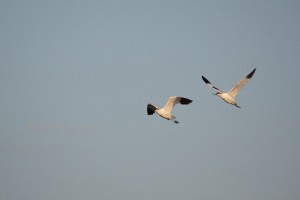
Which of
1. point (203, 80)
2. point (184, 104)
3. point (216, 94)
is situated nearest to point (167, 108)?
point (184, 104)

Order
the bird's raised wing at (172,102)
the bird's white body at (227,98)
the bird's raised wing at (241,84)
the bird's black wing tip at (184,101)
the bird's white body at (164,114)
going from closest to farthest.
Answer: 1. the bird's black wing tip at (184,101)
2. the bird's white body at (164,114)
3. the bird's raised wing at (172,102)
4. the bird's white body at (227,98)
5. the bird's raised wing at (241,84)

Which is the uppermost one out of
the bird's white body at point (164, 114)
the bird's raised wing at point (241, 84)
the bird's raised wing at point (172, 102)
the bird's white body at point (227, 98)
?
the bird's raised wing at point (241, 84)

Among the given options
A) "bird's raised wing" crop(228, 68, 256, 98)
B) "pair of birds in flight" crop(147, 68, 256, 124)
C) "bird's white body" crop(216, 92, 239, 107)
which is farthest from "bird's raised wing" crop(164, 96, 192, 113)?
"bird's raised wing" crop(228, 68, 256, 98)

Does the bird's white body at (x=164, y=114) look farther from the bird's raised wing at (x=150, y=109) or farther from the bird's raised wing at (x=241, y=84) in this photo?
the bird's raised wing at (x=241, y=84)

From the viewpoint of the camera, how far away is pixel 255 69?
4200 centimetres

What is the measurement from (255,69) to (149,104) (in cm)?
931

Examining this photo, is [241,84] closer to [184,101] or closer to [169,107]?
[184,101]

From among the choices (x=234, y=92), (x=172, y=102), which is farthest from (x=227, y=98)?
(x=172, y=102)

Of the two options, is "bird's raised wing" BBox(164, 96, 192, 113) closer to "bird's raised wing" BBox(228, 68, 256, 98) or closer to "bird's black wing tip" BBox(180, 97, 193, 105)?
"bird's black wing tip" BBox(180, 97, 193, 105)

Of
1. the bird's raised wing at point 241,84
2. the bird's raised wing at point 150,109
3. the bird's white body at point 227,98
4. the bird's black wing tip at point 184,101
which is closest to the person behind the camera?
the bird's black wing tip at point 184,101

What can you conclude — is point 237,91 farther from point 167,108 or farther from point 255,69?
point 167,108

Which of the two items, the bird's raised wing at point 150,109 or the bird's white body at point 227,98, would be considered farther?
the bird's white body at point 227,98

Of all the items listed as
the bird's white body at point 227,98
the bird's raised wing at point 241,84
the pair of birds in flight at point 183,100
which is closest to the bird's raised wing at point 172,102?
the pair of birds in flight at point 183,100

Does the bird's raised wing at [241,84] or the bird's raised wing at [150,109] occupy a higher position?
the bird's raised wing at [241,84]
